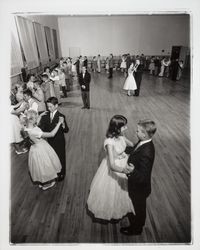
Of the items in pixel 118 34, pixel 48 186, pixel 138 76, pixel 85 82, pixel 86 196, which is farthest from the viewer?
pixel 118 34

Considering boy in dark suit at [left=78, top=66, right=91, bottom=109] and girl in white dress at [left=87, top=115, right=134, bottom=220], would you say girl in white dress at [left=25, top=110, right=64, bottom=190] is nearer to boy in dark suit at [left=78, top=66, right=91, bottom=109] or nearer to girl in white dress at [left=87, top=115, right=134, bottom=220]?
girl in white dress at [left=87, top=115, right=134, bottom=220]

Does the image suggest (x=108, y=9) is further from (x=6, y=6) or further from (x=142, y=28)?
(x=142, y=28)

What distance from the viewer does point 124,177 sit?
2.16 m

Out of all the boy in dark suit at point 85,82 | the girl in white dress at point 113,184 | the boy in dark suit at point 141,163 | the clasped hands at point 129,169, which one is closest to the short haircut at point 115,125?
the girl in white dress at point 113,184

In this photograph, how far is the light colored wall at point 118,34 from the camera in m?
12.8

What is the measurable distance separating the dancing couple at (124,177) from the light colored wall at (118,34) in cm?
1210

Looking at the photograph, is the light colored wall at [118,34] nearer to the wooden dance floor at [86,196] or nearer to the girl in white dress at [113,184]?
the wooden dance floor at [86,196]

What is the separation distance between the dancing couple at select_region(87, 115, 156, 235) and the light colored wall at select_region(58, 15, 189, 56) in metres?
12.1

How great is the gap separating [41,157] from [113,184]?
1117mm

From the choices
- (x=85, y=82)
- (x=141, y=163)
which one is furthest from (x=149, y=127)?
(x=85, y=82)

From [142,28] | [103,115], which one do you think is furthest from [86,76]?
[142,28]

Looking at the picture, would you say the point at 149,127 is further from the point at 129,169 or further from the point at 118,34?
the point at 118,34

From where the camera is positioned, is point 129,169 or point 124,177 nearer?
point 129,169

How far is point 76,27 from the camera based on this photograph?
12.9m
